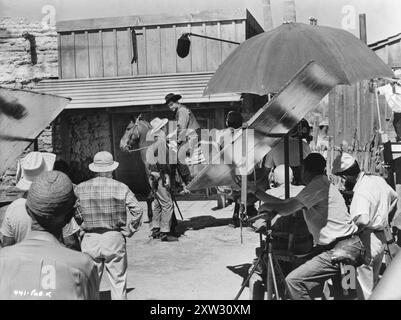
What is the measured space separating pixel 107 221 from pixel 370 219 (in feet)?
8.09

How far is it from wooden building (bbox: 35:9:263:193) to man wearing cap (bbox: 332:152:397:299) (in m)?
8.09

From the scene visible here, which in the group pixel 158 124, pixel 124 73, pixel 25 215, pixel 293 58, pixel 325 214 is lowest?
pixel 325 214

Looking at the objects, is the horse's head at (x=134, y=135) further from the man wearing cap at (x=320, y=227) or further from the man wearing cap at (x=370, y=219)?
the man wearing cap at (x=320, y=227)

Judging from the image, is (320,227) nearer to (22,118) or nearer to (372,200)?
(372,200)

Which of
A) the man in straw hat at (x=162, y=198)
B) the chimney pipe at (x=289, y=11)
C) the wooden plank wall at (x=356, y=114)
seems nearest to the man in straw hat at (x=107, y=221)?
the chimney pipe at (x=289, y=11)

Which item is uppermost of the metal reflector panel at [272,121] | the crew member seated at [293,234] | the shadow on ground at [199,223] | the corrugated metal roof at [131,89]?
the corrugated metal roof at [131,89]

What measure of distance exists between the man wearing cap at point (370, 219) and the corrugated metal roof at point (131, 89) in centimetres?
746

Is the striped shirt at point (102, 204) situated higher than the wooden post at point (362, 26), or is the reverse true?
the wooden post at point (362, 26)

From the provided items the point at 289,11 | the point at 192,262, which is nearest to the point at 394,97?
the point at 289,11

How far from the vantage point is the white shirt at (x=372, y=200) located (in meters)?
4.90

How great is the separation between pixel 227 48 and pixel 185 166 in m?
4.91

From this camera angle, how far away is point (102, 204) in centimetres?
519

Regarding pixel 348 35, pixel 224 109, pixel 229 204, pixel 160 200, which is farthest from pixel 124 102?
pixel 348 35
